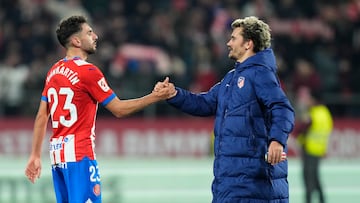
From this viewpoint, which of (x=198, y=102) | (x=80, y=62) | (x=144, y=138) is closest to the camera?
(x=80, y=62)

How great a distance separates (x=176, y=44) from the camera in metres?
16.9

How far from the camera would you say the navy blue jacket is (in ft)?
23.1

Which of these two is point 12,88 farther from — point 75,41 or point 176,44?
point 75,41

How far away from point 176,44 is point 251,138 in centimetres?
997

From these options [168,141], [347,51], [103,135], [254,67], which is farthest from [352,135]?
[254,67]

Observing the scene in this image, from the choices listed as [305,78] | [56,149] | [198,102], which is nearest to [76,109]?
[56,149]

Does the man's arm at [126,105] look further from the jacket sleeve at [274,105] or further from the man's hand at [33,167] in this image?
the jacket sleeve at [274,105]

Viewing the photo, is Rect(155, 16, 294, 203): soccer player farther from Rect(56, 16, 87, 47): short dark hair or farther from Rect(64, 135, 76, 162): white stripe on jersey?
Rect(56, 16, 87, 47): short dark hair

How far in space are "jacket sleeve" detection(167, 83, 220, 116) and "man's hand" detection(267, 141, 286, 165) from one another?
0.93 m

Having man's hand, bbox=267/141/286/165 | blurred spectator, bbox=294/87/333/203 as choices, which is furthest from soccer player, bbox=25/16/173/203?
blurred spectator, bbox=294/87/333/203

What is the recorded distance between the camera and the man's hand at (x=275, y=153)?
680 cm

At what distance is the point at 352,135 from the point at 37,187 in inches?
236

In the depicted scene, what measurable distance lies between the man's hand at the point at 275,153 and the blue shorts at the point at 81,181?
4.47 ft

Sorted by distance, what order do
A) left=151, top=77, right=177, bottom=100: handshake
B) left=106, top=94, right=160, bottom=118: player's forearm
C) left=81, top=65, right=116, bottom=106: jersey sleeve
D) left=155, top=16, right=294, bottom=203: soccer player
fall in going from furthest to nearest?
left=151, top=77, right=177, bottom=100: handshake
left=106, top=94, right=160, bottom=118: player's forearm
left=81, top=65, right=116, bottom=106: jersey sleeve
left=155, top=16, right=294, bottom=203: soccer player
